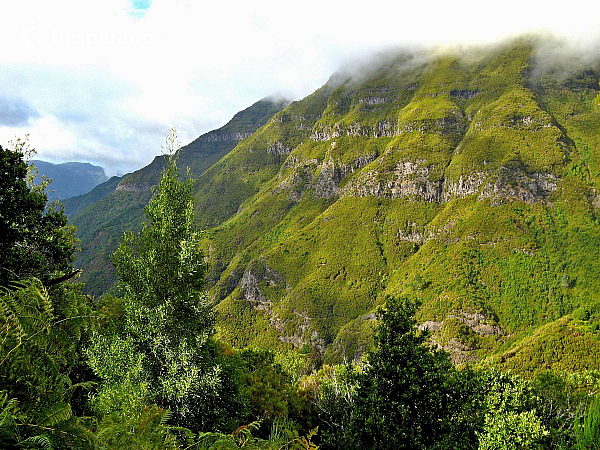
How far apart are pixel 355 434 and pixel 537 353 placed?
80.3 m

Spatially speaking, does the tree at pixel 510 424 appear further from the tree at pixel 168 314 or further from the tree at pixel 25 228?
the tree at pixel 25 228

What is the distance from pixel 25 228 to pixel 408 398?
1608 centimetres

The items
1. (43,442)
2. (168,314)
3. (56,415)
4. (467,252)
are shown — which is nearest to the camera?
(43,442)

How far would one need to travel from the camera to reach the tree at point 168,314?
9.22 m

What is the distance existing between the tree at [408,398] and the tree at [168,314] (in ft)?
18.0

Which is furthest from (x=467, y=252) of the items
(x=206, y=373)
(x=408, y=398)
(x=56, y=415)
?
(x=56, y=415)

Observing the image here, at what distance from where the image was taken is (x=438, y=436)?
1047 cm

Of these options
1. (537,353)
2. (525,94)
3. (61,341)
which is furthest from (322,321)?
(525,94)

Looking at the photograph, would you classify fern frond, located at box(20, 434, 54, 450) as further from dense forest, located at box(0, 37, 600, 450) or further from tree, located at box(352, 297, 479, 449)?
tree, located at box(352, 297, 479, 449)

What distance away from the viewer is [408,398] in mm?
10883

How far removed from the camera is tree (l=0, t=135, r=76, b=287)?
453 inches

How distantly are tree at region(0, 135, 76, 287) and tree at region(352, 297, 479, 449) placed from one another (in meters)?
12.3

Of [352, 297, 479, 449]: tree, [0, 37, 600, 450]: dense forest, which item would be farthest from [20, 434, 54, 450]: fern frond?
[352, 297, 479, 449]: tree

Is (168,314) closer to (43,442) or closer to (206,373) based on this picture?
(206,373)
